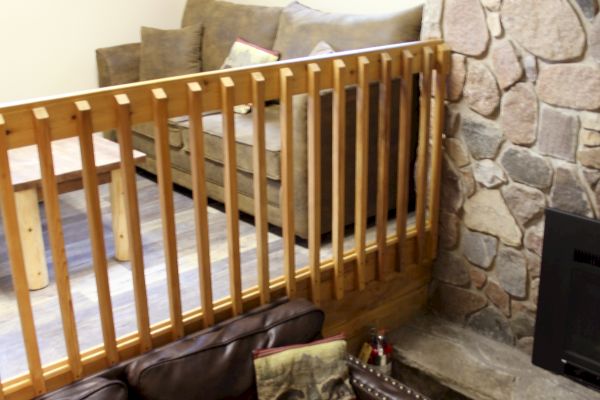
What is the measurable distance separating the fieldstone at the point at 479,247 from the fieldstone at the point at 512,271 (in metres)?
0.04

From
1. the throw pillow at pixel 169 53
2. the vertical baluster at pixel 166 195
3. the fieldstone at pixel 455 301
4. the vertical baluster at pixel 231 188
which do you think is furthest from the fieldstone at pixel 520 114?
the throw pillow at pixel 169 53

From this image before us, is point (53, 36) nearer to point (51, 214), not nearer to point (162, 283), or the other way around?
point (162, 283)

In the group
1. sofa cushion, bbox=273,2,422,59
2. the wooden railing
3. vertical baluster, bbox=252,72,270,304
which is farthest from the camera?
sofa cushion, bbox=273,2,422,59

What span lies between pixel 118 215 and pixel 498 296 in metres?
1.65

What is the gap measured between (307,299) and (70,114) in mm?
1195

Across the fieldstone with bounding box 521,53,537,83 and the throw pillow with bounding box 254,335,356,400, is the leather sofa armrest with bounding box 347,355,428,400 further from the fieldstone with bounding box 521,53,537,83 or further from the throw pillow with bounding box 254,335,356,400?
the fieldstone with bounding box 521,53,537,83

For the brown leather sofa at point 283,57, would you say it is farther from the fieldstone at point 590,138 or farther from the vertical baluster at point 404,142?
the fieldstone at point 590,138

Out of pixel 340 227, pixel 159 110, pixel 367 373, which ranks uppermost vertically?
pixel 159 110

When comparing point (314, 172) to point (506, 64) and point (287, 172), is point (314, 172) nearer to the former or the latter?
point (287, 172)

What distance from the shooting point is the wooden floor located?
8.37 feet

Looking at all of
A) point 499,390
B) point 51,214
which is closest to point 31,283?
point 51,214

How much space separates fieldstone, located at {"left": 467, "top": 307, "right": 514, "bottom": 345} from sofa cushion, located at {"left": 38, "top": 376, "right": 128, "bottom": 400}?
1.69m

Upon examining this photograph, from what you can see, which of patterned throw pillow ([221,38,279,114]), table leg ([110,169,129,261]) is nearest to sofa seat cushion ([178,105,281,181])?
patterned throw pillow ([221,38,279,114])

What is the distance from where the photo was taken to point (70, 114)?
2035 mm
